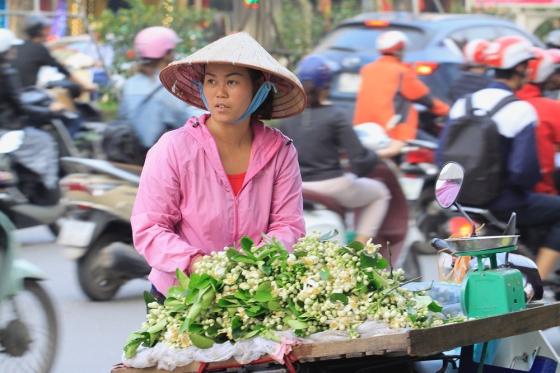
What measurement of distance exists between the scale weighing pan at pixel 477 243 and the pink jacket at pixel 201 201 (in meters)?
0.48

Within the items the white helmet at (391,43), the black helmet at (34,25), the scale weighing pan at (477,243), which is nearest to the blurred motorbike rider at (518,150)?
the scale weighing pan at (477,243)

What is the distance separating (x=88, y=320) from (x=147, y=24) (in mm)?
15572

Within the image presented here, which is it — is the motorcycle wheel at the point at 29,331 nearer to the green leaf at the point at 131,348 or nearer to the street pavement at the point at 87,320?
the street pavement at the point at 87,320

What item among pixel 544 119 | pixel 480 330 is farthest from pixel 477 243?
pixel 544 119

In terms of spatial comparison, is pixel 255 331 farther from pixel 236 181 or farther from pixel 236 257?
pixel 236 181

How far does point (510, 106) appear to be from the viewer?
255 inches

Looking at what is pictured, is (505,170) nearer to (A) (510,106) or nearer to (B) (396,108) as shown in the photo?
(A) (510,106)

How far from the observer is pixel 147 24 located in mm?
22906

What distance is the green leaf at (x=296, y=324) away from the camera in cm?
312

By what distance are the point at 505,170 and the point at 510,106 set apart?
0.36m

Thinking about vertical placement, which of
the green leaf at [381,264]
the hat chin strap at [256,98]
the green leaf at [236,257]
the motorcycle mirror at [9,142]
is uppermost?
the hat chin strap at [256,98]

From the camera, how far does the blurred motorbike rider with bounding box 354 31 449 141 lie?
11.0 m

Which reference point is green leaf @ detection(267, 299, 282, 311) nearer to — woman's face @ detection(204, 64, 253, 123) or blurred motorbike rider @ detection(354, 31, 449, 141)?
woman's face @ detection(204, 64, 253, 123)

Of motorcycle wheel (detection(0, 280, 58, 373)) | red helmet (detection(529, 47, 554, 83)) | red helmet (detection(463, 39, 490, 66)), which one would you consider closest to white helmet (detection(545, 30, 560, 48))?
red helmet (detection(463, 39, 490, 66))
